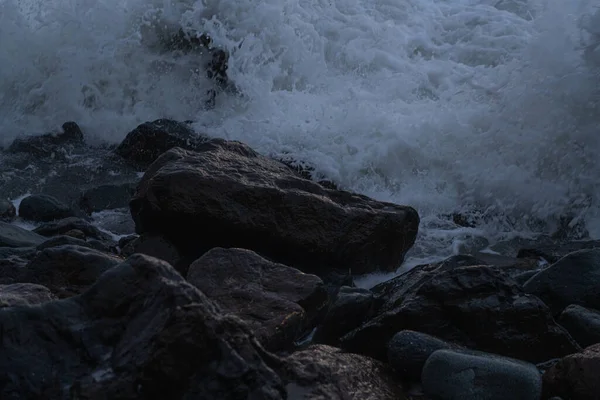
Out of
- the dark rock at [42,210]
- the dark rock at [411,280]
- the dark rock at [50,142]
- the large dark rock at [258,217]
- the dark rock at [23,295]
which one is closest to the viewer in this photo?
the dark rock at [23,295]

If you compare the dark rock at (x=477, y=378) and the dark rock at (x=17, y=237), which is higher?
the dark rock at (x=477, y=378)

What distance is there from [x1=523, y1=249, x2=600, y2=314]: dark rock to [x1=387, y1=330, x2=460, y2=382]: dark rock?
884 millimetres

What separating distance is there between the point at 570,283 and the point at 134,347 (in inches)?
93.3

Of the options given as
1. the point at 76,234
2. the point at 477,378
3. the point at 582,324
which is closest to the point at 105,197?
the point at 76,234

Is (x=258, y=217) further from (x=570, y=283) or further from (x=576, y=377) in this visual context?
(x=576, y=377)

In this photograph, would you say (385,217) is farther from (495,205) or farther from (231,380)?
(231,380)

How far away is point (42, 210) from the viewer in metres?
5.76

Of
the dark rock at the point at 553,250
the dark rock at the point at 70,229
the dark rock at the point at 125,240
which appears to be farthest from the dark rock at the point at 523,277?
the dark rock at the point at 70,229

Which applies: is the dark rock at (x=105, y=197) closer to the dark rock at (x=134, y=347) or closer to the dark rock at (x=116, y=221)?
the dark rock at (x=116, y=221)

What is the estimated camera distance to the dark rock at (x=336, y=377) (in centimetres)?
260

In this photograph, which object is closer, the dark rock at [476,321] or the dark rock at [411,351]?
the dark rock at [411,351]

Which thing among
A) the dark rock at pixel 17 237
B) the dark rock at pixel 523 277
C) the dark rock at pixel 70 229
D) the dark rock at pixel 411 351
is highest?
the dark rock at pixel 411 351

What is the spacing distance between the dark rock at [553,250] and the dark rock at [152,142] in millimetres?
3012

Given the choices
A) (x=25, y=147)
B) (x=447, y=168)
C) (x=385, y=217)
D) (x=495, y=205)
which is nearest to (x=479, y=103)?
(x=447, y=168)
